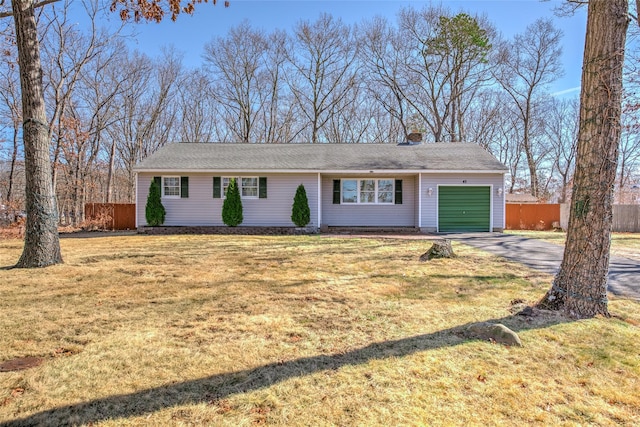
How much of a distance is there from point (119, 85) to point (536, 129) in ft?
98.3

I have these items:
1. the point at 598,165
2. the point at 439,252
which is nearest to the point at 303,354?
the point at 598,165

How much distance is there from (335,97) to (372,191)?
1427 centimetres

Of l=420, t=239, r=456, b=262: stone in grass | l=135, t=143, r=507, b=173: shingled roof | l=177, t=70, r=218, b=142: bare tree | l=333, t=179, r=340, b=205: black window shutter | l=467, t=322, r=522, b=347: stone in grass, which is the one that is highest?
l=177, t=70, r=218, b=142: bare tree

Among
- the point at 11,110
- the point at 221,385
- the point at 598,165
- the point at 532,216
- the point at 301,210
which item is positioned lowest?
the point at 221,385

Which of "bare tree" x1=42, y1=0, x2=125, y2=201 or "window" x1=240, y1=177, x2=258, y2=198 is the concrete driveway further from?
"bare tree" x1=42, y1=0, x2=125, y2=201

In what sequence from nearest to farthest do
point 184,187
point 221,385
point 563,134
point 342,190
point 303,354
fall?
point 221,385
point 303,354
point 184,187
point 342,190
point 563,134

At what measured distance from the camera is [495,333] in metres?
3.24

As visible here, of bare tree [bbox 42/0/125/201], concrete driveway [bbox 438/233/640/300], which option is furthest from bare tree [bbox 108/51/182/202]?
concrete driveway [bbox 438/233/640/300]

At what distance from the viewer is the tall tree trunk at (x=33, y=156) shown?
21.4ft

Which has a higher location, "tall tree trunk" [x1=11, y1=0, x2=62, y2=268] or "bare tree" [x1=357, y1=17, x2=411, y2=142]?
"bare tree" [x1=357, y1=17, x2=411, y2=142]

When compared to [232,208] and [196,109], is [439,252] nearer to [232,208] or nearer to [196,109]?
[232,208]

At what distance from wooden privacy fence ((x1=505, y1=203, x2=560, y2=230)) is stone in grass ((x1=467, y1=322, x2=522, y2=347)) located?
54.0 ft

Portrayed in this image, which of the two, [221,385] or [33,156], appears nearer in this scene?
[221,385]

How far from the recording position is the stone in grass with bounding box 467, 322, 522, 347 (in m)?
3.14
